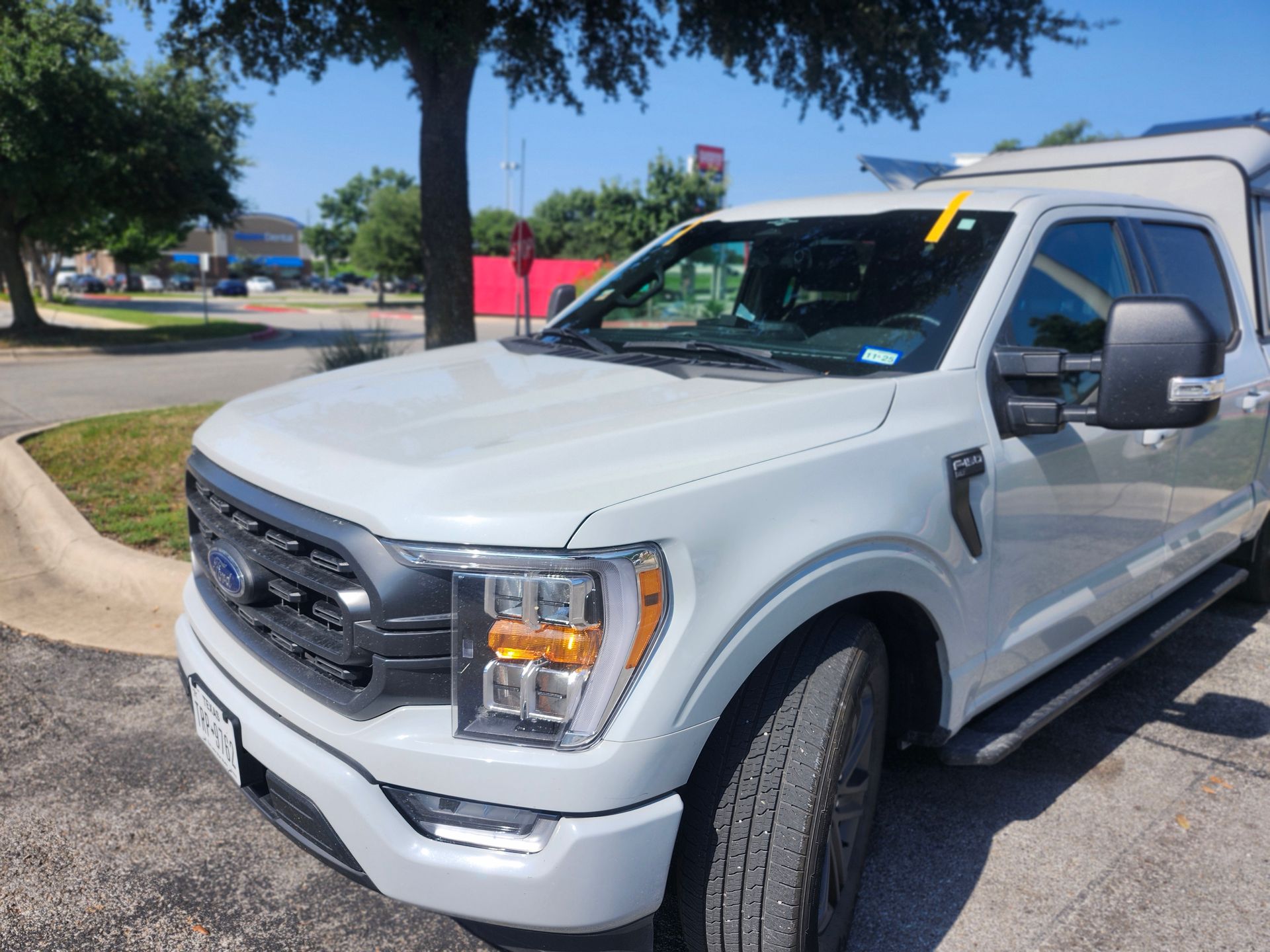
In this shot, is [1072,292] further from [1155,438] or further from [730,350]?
[730,350]

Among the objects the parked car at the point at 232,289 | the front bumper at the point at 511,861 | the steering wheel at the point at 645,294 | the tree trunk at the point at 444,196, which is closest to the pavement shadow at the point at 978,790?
the front bumper at the point at 511,861

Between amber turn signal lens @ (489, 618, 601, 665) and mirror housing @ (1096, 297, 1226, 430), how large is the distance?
4.94 feet

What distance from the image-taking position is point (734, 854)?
1.99 meters

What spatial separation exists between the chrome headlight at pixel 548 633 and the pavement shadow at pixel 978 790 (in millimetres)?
996

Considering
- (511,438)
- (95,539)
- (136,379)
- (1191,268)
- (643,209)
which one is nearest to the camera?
(511,438)

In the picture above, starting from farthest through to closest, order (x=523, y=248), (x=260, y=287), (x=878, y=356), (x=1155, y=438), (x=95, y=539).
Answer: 1. (x=260, y=287)
2. (x=523, y=248)
3. (x=95, y=539)
4. (x=1155, y=438)
5. (x=878, y=356)

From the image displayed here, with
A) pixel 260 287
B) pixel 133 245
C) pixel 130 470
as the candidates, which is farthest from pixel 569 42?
pixel 260 287

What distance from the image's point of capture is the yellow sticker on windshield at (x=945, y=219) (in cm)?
300

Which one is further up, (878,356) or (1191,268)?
(1191,268)

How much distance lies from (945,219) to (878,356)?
63 centimetres

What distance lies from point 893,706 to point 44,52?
753 inches

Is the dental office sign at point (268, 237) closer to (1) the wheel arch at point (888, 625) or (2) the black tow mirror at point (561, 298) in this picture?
(2) the black tow mirror at point (561, 298)

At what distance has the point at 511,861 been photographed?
1784 mm

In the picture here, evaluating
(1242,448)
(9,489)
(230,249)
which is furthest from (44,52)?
(230,249)
